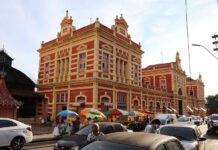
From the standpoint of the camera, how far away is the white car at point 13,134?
469 inches

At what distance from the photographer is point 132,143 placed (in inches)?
174

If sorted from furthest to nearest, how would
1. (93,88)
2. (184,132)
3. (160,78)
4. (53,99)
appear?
(160,78) → (53,99) → (93,88) → (184,132)

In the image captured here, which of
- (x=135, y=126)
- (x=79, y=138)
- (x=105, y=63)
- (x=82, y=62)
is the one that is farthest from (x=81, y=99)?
(x=79, y=138)

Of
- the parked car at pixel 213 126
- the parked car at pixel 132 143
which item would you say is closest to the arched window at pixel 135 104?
the parked car at pixel 213 126

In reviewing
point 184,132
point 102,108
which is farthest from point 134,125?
point 184,132

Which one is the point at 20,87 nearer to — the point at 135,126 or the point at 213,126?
the point at 135,126

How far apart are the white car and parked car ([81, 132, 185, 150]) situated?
28.6ft

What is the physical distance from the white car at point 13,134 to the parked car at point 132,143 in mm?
8721

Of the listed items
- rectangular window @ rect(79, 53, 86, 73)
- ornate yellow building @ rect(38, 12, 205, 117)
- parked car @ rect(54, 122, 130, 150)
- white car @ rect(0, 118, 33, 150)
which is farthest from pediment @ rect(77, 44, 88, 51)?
parked car @ rect(54, 122, 130, 150)

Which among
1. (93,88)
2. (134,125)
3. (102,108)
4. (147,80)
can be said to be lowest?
(134,125)

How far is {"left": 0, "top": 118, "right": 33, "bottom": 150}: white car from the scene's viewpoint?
11.9 metres

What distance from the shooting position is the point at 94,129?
25.6 feet

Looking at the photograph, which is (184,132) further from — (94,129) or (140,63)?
(140,63)

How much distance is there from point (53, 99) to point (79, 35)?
30.2 feet
